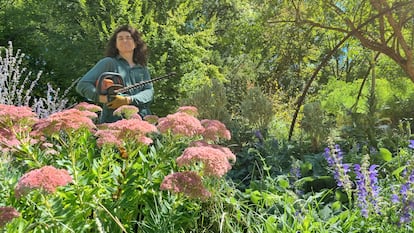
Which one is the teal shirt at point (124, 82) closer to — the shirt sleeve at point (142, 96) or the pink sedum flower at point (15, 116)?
the shirt sleeve at point (142, 96)

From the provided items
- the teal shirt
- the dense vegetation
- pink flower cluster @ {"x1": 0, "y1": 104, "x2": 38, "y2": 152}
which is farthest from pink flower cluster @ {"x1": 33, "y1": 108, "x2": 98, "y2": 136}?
the teal shirt

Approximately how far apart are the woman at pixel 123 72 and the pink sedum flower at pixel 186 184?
4.57 feet

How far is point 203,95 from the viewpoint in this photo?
5195 mm

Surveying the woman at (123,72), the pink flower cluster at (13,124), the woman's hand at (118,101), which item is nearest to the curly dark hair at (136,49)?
the woman at (123,72)

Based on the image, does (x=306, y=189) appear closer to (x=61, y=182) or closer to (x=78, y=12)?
(x=61, y=182)

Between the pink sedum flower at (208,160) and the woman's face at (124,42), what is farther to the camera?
the woman's face at (124,42)

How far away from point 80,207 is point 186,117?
57 cm

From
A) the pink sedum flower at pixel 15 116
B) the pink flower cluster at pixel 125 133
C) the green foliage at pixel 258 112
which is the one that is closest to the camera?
the pink flower cluster at pixel 125 133

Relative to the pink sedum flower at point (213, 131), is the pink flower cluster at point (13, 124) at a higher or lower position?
higher

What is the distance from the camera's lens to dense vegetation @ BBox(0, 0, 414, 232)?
192 centimetres

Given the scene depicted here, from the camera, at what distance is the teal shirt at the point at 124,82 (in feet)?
10.7

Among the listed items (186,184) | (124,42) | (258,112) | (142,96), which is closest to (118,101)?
(142,96)

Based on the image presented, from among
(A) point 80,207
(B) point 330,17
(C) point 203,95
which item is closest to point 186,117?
(A) point 80,207

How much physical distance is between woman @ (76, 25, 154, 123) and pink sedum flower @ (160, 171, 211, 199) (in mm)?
1394
